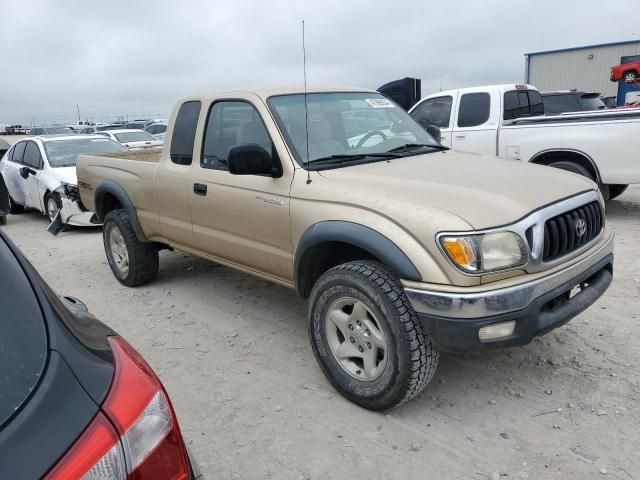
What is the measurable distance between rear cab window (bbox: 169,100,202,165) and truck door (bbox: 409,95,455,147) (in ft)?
16.4

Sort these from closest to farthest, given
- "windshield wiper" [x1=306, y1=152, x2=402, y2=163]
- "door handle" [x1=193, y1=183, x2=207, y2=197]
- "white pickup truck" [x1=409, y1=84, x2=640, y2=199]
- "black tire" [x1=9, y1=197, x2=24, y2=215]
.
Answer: "windshield wiper" [x1=306, y1=152, x2=402, y2=163], "door handle" [x1=193, y1=183, x2=207, y2=197], "white pickup truck" [x1=409, y1=84, x2=640, y2=199], "black tire" [x1=9, y1=197, x2=24, y2=215]

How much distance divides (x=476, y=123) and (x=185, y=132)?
17.4 ft

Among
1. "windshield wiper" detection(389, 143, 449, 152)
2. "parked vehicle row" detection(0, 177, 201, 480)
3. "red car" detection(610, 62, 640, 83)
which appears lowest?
"parked vehicle row" detection(0, 177, 201, 480)

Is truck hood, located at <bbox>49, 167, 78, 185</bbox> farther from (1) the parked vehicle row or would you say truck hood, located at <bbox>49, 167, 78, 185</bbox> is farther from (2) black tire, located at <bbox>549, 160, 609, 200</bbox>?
(1) the parked vehicle row

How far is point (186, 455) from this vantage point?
1478 mm

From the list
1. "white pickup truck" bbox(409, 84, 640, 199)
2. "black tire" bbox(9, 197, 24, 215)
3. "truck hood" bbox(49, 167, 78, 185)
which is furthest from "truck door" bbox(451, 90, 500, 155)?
"black tire" bbox(9, 197, 24, 215)

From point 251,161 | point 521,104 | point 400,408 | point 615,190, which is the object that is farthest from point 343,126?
point 615,190

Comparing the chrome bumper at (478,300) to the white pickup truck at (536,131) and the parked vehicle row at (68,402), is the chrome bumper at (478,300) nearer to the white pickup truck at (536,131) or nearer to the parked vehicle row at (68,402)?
the parked vehicle row at (68,402)

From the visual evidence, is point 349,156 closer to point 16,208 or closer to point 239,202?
point 239,202

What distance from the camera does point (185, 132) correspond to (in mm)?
4461

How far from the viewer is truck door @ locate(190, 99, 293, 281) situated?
353 cm

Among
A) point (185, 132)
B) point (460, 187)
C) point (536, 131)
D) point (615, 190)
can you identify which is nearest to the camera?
point (460, 187)

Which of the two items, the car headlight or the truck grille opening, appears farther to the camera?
the truck grille opening

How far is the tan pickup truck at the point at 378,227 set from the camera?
102 inches
